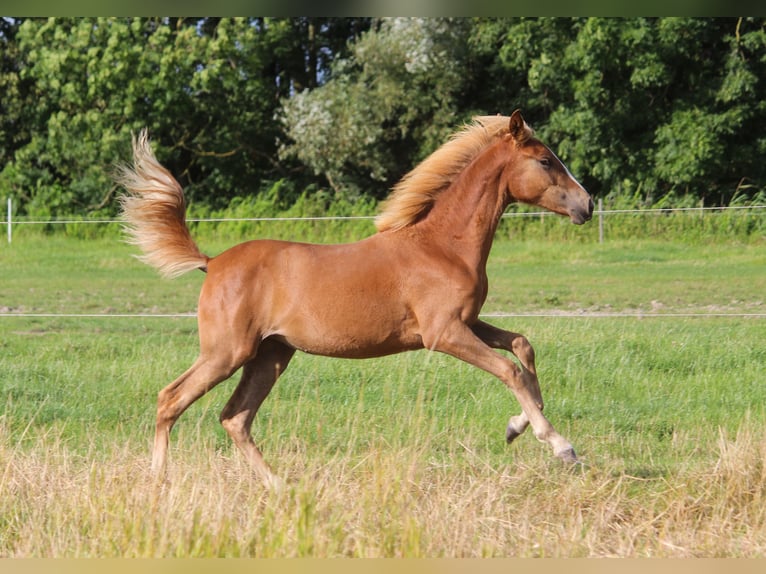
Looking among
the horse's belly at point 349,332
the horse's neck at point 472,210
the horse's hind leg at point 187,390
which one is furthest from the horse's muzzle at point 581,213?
the horse's hind leg at point 187,390

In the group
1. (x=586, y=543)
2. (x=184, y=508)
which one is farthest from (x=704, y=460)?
(x=184, y=508)

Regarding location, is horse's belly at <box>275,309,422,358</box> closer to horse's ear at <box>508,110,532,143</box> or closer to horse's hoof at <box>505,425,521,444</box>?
horse's hoof at <box>505,425,521,444</box>

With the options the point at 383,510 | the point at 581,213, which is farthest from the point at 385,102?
the point at 383,510

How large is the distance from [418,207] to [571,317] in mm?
6208

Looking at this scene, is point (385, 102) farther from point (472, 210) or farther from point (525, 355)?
point (525, 355)

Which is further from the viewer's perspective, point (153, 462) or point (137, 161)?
point (137, 161)

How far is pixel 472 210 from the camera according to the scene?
18.7 ft

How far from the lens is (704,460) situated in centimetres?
581

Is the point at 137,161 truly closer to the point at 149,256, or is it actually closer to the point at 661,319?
the point at 149,256

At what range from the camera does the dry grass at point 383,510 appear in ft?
13.8

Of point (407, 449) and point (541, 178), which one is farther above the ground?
point (541, 178)

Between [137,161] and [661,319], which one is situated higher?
[137,161]

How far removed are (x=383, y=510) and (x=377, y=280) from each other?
1428mm

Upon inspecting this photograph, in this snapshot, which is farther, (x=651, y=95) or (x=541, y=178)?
(x=651, y=95)
